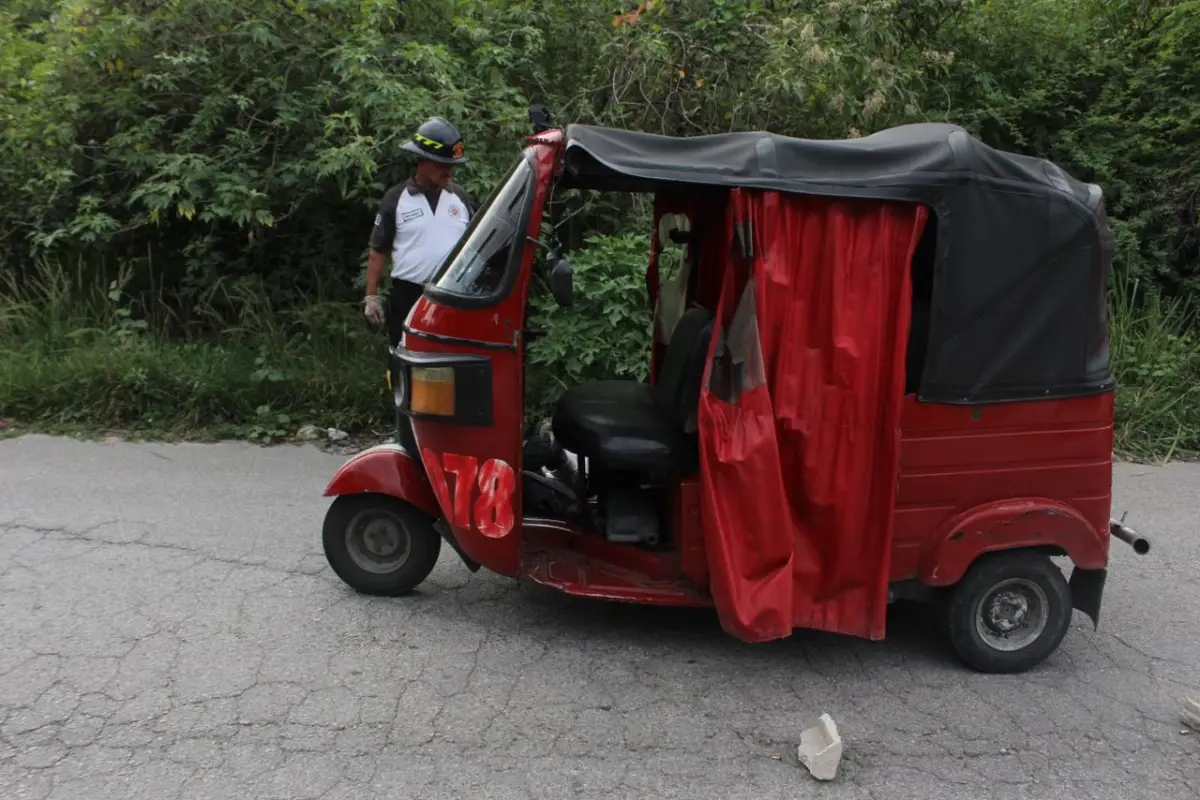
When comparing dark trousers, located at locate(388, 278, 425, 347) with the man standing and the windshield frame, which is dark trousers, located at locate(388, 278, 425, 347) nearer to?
the man standing

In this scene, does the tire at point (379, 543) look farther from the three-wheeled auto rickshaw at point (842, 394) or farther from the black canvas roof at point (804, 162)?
the black canvas roof at point (804, 162)

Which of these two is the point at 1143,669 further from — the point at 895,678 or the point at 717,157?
the point at 717,157

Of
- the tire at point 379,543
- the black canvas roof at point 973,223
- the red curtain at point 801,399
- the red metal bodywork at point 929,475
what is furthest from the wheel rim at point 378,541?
the black canvas roof at point 973,223

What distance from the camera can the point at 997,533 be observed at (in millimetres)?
3654

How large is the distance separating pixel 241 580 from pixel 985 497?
329 cm

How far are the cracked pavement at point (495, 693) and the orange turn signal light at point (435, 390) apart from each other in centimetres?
96

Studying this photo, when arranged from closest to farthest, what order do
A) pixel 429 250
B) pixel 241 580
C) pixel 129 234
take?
1. pixel 241 580
2. pixel 429 250
3. pixel 129 234

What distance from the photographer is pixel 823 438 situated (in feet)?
11.6

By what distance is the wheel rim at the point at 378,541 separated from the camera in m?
4.23

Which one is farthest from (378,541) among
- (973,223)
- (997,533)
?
(973,223)

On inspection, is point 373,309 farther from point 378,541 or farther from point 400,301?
point 378,541

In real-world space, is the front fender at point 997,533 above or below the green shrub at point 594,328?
below

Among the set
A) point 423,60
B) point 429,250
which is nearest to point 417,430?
point 429,250

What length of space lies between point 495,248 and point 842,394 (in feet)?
4.74
